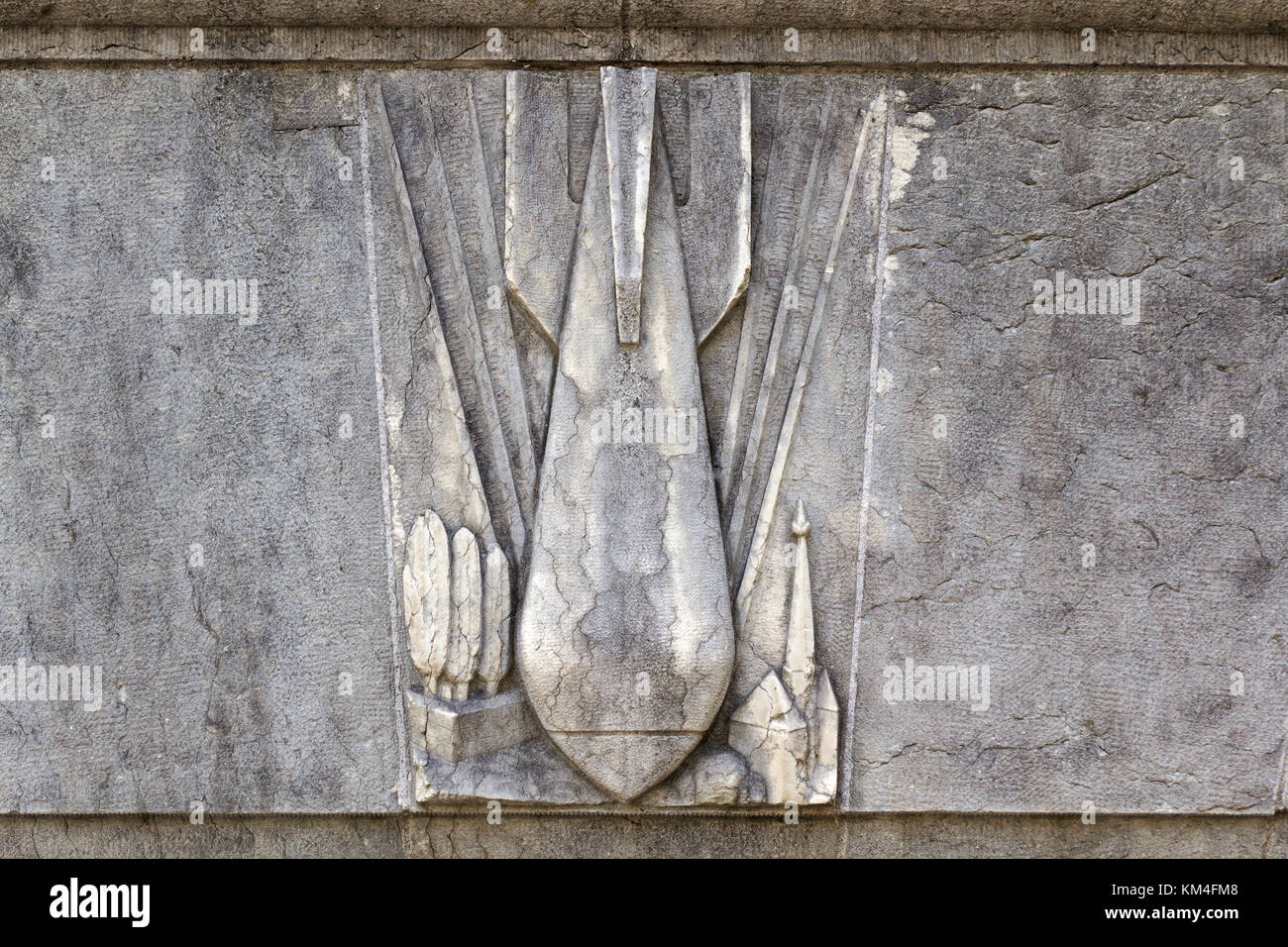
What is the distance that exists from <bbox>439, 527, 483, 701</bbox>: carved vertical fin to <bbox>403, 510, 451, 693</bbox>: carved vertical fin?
0.02 metres

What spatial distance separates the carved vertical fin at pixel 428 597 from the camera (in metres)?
3.58

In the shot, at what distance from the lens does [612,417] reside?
3.61 m

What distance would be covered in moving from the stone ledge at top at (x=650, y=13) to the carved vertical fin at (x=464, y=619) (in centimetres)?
139

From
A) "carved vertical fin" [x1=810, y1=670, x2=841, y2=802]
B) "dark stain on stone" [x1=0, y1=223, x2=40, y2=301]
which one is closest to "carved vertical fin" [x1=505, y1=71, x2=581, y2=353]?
"carved vertical fin" [x1=810, y1=670, x2=841, y2=802]

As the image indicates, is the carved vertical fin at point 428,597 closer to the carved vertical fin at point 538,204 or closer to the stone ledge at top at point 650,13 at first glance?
the carved vertical fin at point 538,204

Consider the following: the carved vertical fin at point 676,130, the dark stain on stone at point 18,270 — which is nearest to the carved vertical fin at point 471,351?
the carved vertical fin at point 676,130

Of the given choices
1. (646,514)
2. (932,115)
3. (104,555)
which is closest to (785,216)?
(932,115)

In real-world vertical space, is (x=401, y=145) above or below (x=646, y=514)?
above

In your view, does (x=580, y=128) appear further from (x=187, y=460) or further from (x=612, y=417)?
(x=187, y=460)

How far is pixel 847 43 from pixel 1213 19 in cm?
99

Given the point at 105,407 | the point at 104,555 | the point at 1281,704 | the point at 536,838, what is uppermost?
the point at 105,407

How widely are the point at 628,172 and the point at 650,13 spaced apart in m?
0.45

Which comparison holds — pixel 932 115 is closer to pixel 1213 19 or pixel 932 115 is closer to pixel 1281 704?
pixel 1213 19

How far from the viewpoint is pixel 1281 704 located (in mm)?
3688
